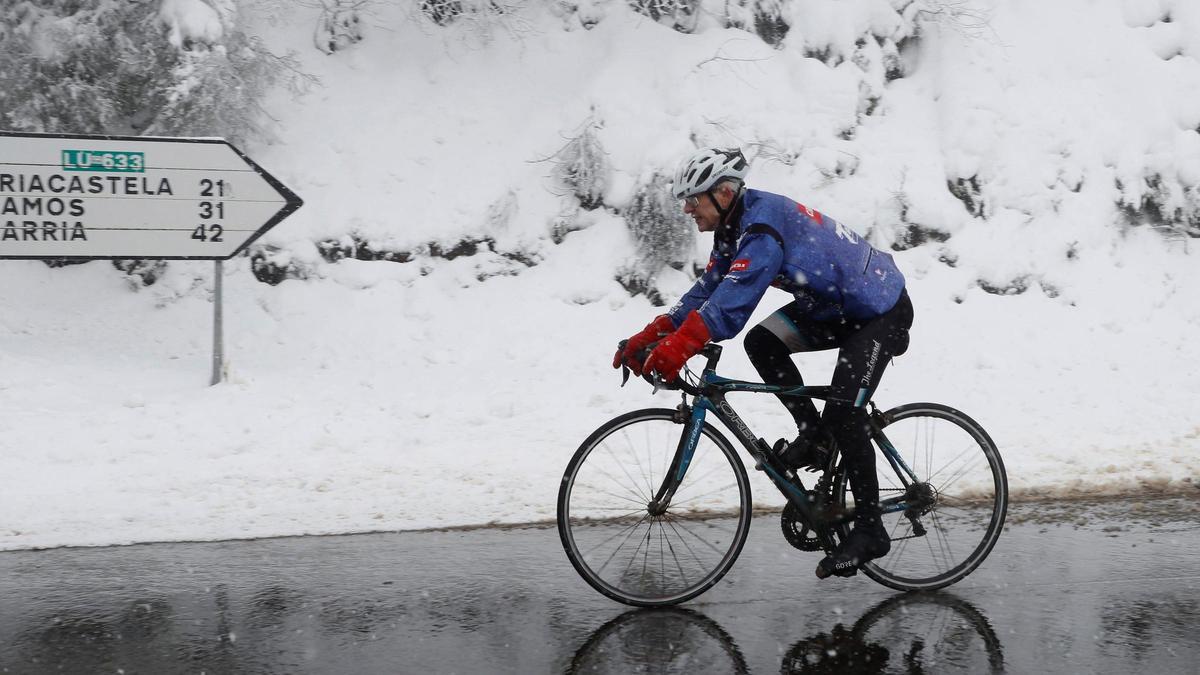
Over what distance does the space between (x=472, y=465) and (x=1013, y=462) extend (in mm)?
3407

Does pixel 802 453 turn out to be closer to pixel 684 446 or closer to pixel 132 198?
pixel 684 446

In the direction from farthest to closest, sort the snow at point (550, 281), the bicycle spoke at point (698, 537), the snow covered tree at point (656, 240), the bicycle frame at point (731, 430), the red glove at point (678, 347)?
the snow covered tree at point (656, 240)
the snow at point (550, 281)
the bicycle spoke at point (698, 537)
the bicycle frame at point (731, 430)
the red glove at point (678, 347)

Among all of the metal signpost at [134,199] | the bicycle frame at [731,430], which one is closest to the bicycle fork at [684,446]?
the bicycle frame at [731,430]

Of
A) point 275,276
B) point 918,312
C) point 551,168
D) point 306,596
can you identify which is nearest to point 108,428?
point 275,276

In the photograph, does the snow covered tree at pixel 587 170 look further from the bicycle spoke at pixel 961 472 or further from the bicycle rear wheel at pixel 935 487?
the bicycle spoke at pixel 961 472

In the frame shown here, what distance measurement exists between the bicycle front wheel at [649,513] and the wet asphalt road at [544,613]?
0.13 m

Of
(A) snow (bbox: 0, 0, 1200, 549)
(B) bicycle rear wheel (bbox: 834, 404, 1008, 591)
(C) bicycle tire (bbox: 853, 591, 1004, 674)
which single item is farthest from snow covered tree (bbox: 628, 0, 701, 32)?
(C) bicycle tire (bbox: 853, 591, 1004, 674)

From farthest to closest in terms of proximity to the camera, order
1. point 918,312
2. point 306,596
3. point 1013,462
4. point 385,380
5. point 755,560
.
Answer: point 918,312, point 385,380, point 1013,462, point 755,560, point 306,596

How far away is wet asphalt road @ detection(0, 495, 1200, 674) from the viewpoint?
3988mm

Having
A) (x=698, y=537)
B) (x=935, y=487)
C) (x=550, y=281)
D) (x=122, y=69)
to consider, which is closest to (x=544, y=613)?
(x=698, y=537)

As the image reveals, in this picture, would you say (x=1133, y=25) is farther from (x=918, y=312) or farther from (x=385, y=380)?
(x=385, y=380)

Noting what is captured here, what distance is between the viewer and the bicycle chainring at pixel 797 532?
4773 mm

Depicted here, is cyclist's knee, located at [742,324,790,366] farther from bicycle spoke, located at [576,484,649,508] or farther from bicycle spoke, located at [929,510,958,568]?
bicycle spoke, located at [929,510,958,568]

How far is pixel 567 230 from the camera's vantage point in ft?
34.7
